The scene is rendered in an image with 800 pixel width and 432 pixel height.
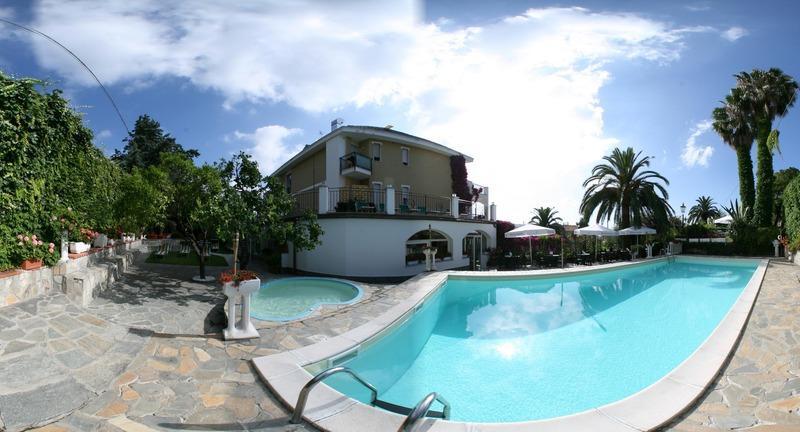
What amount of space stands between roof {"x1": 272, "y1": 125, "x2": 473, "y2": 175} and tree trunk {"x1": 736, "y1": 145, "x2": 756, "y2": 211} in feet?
76.0

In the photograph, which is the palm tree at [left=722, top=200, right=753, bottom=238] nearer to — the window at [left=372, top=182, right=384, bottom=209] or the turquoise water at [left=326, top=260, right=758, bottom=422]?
the turquoise water at [left=326, top=260, right=758, bottom=422]

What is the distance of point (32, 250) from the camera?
19.3 feet

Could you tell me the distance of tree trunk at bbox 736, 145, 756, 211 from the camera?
2494cm

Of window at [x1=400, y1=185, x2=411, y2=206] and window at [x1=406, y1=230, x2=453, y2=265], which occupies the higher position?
window at [x1=400, y1=185, x2=411, y2=206]

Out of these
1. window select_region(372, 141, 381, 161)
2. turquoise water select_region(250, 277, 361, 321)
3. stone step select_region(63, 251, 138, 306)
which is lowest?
turquoise water select_region(250, 277, 361, 321)

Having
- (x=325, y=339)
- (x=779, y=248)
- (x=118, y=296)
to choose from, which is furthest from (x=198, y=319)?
(x=779, y=248)

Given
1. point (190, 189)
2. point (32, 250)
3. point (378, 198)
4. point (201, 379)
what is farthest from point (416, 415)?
point (378, 198)

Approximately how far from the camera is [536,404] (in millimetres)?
4863

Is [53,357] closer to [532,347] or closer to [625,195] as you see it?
[532,347]

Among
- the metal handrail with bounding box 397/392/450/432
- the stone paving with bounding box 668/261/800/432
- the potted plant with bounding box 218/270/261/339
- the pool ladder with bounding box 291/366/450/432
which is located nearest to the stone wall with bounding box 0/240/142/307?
the potted plant with bounding box 218/270/261/339

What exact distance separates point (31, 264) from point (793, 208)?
2966cm

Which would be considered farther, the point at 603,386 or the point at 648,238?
the point at 648,238

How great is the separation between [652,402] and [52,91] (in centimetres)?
1152

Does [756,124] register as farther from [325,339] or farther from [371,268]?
[325,339]
